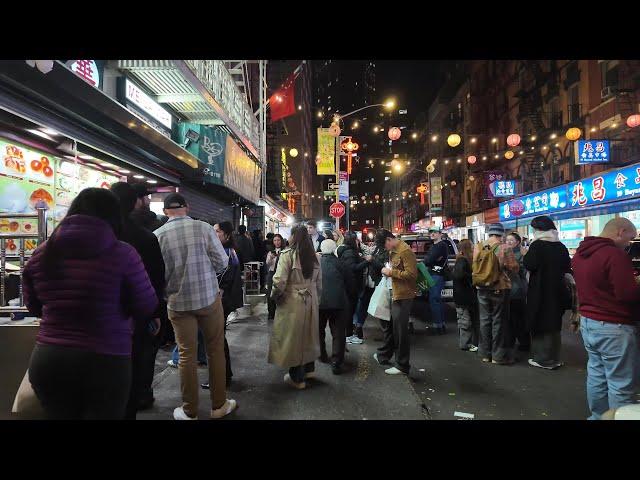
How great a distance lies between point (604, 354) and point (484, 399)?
61.6 inches

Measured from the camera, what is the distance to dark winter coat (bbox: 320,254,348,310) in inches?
223

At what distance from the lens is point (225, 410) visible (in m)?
4.21

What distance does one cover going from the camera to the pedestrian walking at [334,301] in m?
5.68

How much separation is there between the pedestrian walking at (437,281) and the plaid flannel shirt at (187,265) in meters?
5.74

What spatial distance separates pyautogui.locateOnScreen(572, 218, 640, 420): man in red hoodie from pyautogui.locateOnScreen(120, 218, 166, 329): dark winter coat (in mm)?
4028

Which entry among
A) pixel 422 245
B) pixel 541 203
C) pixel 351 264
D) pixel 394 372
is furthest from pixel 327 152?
pixel 394 372

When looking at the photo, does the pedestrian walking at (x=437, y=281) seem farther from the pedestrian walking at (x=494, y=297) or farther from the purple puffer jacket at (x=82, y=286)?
the purple puffer jacket at (x=82, y=286)

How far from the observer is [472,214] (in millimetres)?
42344

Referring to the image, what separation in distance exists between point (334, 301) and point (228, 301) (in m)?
Result: 1.53

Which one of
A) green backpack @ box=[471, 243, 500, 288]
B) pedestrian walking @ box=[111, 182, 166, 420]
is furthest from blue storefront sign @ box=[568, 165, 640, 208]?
pedestrian walking @ box=[111, 182, 166, 420]
